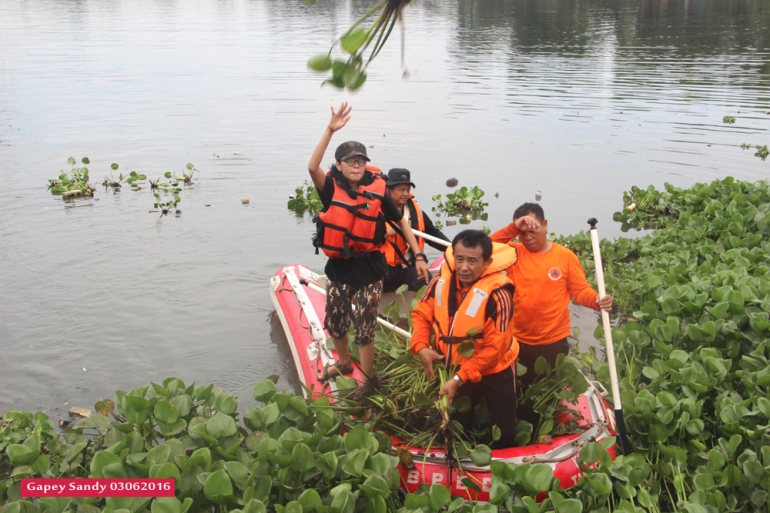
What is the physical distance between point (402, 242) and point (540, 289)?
215 centimetres

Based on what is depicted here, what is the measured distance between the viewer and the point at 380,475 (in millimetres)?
3613

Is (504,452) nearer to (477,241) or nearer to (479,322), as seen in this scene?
Result: (479,322)

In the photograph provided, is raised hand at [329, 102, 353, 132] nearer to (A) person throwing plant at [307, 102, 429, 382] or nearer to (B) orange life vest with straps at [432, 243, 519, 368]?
(A) person throwing plant at [307, 102, 429, 382]

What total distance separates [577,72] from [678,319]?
17.1 m

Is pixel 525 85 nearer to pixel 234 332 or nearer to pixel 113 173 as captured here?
pixel 113 173

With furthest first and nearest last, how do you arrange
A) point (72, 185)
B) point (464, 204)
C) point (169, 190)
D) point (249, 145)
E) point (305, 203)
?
point (249, 145) → point (169, 190) → point (72, 185) → point (305, 203) → point (464, 204)

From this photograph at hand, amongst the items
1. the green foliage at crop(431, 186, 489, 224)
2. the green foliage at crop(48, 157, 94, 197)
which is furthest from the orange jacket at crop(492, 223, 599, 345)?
the green foliage at crop(48, 157, 94, 197)

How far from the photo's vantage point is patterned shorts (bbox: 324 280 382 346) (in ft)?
15.3

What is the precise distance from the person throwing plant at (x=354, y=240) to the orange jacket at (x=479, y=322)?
0.75m

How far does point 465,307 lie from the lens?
390 centimetres

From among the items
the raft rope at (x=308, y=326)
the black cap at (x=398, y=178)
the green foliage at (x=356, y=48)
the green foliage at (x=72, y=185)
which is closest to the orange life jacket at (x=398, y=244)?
the black cap at (x=398, y=178)

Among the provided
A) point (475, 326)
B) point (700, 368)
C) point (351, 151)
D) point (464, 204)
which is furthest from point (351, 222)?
point (464, 204)

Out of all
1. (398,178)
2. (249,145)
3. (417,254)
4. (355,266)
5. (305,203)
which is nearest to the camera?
(355,266)

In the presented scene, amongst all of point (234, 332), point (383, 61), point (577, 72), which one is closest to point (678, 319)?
point (234, 332)
